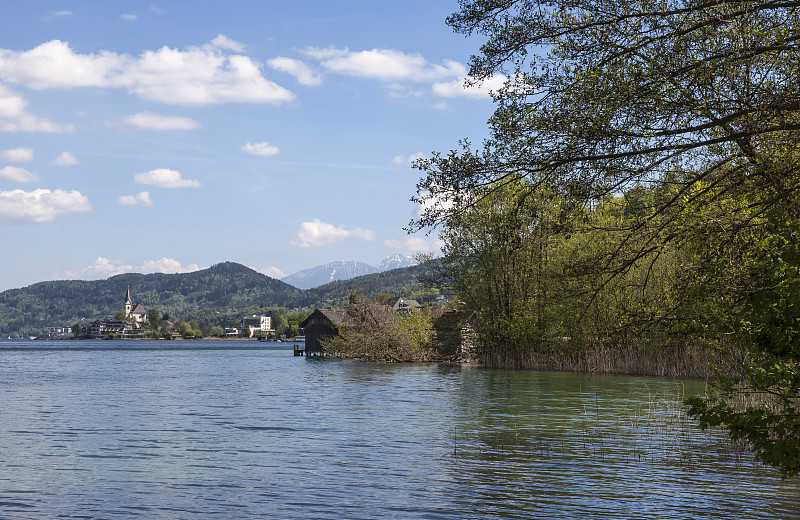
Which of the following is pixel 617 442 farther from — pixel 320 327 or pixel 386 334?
pixel 320 327

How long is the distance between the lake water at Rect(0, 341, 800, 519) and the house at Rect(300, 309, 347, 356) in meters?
45.0

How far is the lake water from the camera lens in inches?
455

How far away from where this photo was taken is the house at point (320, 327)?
7531cm

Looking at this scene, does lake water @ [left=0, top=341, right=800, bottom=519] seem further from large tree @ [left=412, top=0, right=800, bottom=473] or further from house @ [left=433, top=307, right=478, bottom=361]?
house @ [left=433, top=307, right=478, bottom=361]

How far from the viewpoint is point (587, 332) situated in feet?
138

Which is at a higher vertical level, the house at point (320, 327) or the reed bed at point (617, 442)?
the house at point (320, 327)

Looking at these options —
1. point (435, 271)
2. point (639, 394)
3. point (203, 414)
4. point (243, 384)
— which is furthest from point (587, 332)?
point (203, 414)

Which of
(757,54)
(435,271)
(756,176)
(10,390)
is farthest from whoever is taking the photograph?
(435,271)

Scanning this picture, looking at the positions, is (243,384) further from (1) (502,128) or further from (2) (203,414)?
(1) (502,128)

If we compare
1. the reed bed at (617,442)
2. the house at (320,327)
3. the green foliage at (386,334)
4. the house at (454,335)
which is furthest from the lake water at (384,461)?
the house at (320,327)

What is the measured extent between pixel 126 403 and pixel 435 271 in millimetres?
22136

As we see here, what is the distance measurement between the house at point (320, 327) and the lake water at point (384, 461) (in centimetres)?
4499

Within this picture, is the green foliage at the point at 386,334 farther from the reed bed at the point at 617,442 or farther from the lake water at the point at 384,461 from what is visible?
the reed bed at the point at 617,442

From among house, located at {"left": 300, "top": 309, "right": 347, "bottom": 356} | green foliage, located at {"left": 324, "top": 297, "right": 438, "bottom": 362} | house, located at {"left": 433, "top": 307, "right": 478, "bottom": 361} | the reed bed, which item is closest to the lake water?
the reed bed
